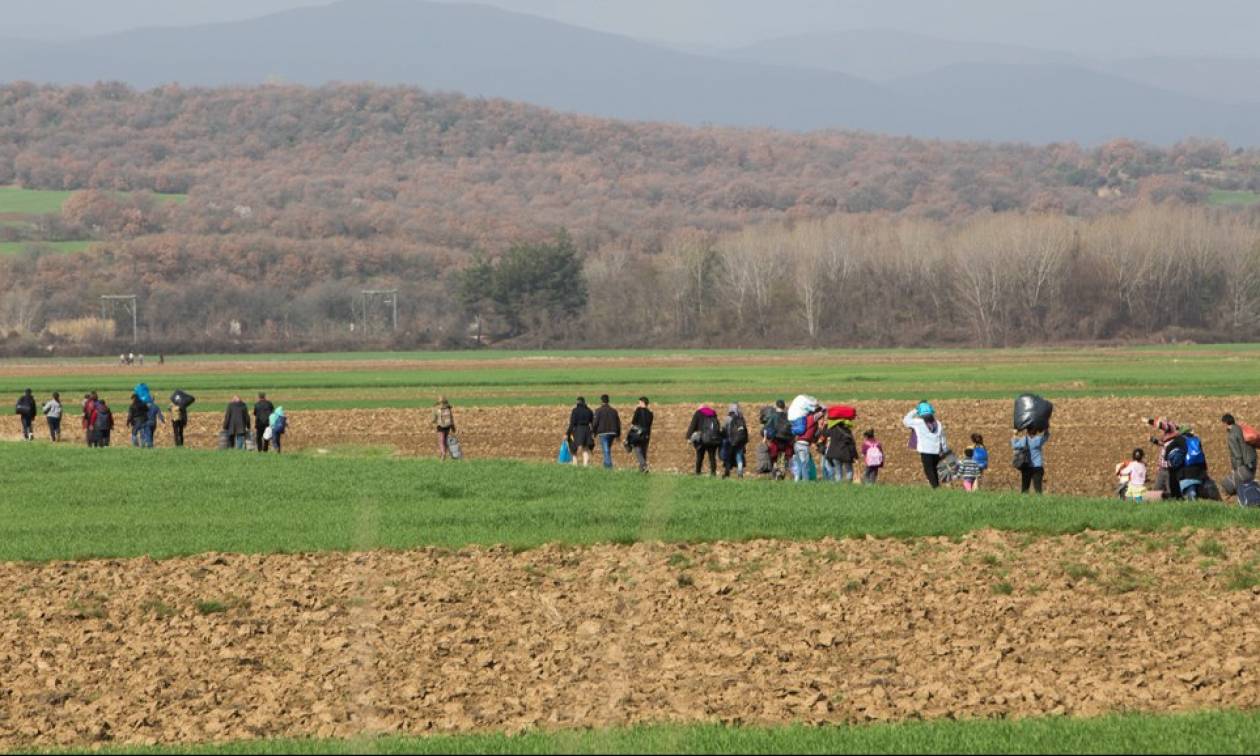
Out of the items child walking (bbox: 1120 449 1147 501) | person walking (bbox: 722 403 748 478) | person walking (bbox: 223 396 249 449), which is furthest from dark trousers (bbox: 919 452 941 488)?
person walking (bbox: 223 396 249 449)

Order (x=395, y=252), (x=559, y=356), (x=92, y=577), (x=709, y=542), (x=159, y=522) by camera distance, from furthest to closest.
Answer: (x=395, y=252)
(x=559, y=356)
(x=159, y=522)
(x=709, y=542)
(x=92, y=577)

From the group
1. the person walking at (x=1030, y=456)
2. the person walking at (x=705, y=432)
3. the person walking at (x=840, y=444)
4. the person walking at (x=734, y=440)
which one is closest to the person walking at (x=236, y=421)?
the person walking at (x=705, y=432)

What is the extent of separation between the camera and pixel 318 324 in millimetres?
157625

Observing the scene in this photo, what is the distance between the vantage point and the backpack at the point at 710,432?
Result: 111 feet

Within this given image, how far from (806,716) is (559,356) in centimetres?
9969

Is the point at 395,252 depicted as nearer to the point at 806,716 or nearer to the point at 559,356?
the point at 559,356

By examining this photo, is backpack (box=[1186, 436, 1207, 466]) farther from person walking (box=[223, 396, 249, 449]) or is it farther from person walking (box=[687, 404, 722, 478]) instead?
person walking (box=[223, 396, 249, 449])

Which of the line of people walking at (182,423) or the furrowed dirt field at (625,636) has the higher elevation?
the line of people walking at (182,423)

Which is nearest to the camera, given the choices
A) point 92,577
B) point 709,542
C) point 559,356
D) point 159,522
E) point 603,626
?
point 603,626

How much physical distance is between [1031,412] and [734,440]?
592cm

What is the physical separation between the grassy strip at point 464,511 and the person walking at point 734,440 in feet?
5.44

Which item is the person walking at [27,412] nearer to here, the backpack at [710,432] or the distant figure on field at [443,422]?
the distant figure on field at [443,422]

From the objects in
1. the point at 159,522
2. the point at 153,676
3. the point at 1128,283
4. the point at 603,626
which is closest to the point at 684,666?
the point at 603,626

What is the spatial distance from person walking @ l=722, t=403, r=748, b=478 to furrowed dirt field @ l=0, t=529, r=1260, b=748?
9.57 m
